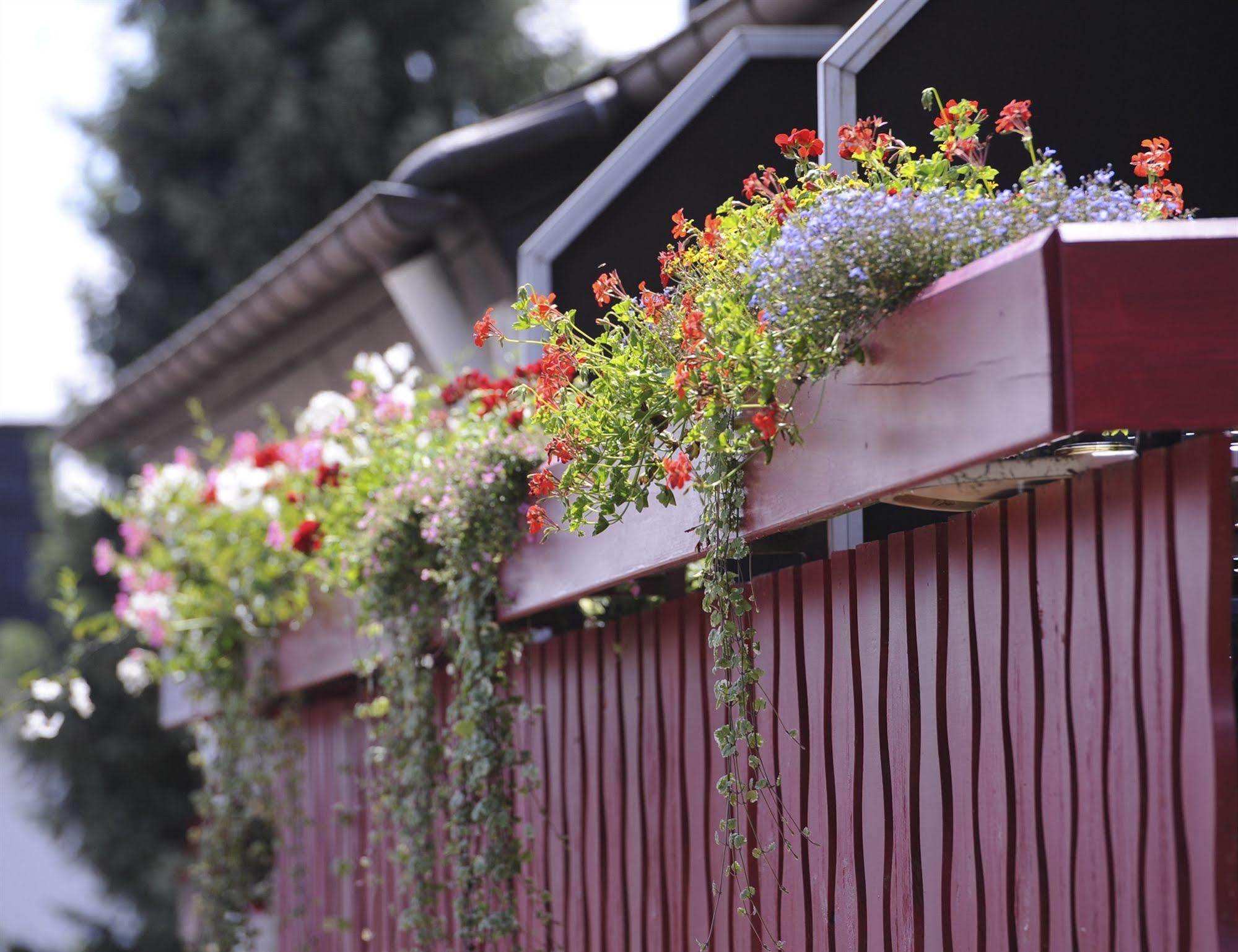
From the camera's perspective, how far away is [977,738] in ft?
8.08

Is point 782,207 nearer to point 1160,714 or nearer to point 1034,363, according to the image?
point 1034,363

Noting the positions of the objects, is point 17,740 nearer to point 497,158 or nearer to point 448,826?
point 497,158

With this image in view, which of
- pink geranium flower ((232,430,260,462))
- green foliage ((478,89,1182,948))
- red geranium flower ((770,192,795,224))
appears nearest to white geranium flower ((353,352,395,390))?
pink geranium flower ((232,430,260,462))

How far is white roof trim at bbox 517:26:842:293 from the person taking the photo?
4.01 meters

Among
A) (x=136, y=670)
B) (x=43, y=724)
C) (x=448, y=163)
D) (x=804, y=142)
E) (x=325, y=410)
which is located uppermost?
(x=448, y=163)

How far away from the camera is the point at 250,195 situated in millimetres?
13500

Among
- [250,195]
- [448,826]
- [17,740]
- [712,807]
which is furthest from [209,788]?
[250,195]

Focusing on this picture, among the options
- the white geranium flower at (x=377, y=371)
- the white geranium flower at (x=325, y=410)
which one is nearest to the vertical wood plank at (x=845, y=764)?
the white geranium flower at (x=377, y=371)

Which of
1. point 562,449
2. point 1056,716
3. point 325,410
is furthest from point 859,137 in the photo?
point 325,410

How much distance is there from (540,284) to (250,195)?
31.0 feet

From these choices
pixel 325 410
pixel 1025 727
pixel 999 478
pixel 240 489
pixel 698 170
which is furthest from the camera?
pixel 240 489

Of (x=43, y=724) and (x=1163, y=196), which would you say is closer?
(x=1163, y=196)

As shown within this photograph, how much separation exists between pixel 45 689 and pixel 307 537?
78.3 inches

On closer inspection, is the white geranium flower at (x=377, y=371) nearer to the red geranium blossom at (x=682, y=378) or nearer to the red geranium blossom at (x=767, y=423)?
the red geranium blossom at (x=682, y=378)
